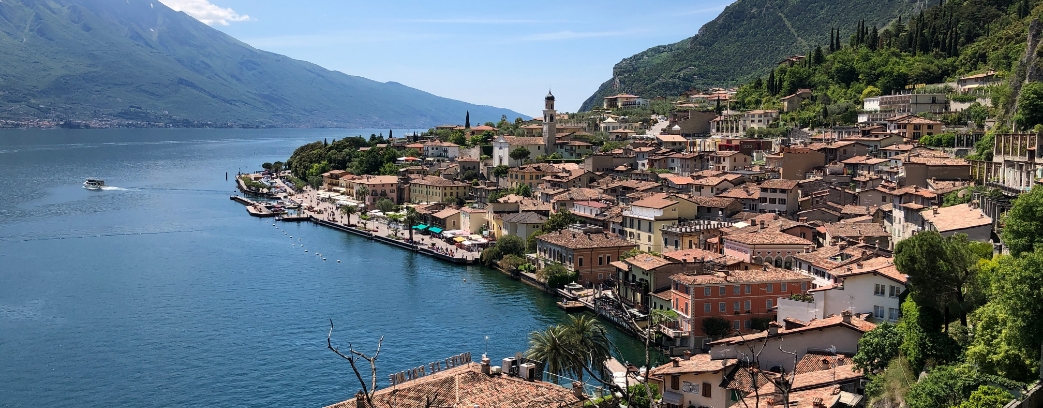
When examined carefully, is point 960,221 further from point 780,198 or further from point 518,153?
point 518,153

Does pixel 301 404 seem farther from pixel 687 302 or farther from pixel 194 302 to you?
pixel 194 302

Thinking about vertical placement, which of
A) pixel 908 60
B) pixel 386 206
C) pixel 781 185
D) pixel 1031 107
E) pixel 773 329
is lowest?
pixel 386 206

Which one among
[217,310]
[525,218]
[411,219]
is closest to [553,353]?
[217,310]

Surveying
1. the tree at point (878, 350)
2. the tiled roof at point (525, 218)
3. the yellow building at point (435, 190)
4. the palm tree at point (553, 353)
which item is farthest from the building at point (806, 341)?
the yellow building at point (435, 190)

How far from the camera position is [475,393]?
1848cm

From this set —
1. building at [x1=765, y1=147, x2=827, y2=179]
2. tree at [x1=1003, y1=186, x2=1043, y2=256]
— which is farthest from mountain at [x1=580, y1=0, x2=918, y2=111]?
tree at [x1=1003, y1=186, x2=1043, y2=256]

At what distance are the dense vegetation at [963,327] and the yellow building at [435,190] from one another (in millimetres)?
47921

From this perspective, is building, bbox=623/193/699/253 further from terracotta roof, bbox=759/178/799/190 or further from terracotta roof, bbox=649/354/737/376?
terracotta roof, bbox=649/354/737/376

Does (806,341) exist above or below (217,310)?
above

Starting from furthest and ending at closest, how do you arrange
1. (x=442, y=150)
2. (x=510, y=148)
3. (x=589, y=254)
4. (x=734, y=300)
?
(x=442, y=150) < (x=510, y=148) < (x=589, y=254) < (x=734, y=300)

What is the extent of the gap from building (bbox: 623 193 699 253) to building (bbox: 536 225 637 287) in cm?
81

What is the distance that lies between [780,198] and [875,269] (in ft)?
64.3

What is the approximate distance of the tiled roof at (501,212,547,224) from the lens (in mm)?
52188

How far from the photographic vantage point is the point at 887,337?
2195 cm
